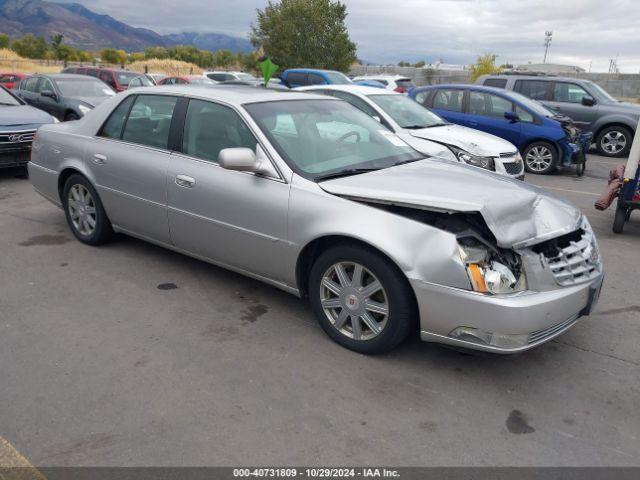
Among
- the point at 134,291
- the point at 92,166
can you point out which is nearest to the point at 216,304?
the point at 134,291

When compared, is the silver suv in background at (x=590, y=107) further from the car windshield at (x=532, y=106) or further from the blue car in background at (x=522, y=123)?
the car windshield at (x=532, y=106)

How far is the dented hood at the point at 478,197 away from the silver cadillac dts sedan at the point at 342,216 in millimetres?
13

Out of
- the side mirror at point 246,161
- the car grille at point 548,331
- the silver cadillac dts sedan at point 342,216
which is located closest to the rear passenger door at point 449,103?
the silver cadillac dts sedan at point 342,216

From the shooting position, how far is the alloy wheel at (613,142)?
12734mm

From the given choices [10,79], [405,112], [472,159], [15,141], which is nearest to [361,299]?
[472,159]

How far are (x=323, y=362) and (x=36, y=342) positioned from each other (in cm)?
191

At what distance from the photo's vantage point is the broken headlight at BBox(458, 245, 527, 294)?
301 cm

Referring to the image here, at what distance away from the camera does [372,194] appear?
3.40m

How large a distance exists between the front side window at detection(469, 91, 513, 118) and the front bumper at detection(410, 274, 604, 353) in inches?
318

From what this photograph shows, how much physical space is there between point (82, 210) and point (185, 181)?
68.3 inches

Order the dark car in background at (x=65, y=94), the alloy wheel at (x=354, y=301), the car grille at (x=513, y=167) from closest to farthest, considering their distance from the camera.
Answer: the alloy wheel at (x=354, y=301)
the car grille at (x=513, y=167)
the dark car in background at (x=65, y=94)

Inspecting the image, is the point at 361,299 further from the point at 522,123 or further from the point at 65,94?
the point at 65,94

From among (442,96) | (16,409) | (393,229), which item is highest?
(442,96)

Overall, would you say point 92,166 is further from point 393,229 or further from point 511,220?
point 511,220
